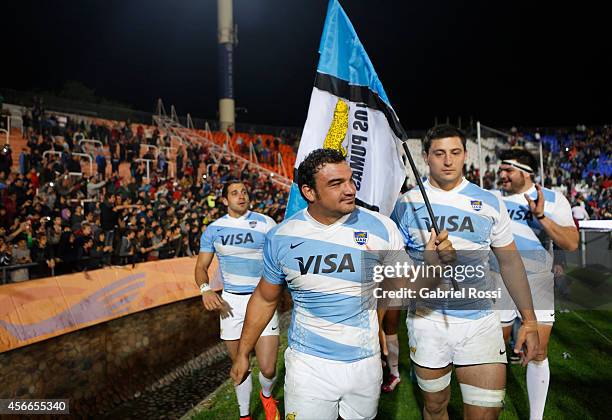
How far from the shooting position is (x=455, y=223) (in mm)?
3566

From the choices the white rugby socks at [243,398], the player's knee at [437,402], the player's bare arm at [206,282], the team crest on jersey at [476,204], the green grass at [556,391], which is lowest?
the green grass at [556,391]

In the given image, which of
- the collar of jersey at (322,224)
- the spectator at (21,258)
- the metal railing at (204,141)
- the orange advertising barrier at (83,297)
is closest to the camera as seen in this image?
the collar of jersey at (322,224)

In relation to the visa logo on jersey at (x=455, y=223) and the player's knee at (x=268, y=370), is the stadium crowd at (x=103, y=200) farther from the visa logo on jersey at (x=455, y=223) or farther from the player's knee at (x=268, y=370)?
the visa logo on jersey at (x=455, y=223)

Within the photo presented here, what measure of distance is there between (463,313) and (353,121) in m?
2.10

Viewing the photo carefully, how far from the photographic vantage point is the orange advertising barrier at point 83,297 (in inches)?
253

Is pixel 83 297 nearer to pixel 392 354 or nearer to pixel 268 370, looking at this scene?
pixel 268 370

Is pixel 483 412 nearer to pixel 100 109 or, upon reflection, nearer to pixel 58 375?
pixel 58 375

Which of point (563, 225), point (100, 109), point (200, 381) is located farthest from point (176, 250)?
point (100, 109)

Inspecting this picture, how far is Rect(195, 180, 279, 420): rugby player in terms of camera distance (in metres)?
5.12

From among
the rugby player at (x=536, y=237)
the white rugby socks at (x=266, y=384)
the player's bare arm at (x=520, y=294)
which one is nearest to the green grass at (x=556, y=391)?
the white rugby socks at (x=266, y=384)

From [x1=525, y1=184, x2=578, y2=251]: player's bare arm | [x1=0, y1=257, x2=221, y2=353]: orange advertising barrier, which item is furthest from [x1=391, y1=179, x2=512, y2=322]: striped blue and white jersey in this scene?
[x1=0, y1=257, x2=221, y2=353]: orange advertising barrier

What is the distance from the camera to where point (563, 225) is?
14.8 ft

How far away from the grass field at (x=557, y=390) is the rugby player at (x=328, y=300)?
2.49 m

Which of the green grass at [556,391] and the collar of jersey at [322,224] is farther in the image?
the green grass at [556,391]
